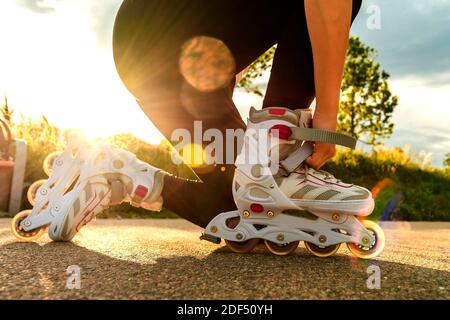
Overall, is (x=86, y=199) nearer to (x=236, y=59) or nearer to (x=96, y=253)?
(x=96, y=253)

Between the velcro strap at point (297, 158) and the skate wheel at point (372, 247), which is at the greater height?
the velcro strap at point (297, 158)

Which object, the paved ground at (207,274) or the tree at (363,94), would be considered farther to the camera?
the tree at (363,94)

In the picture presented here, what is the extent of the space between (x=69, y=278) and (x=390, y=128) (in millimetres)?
13823

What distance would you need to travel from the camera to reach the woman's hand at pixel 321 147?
1454 mm

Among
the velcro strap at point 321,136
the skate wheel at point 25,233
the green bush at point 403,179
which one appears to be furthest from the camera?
the green bush at point 403,179

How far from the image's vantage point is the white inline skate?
4.76ft

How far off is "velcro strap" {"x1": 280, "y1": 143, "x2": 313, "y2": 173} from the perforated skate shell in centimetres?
53

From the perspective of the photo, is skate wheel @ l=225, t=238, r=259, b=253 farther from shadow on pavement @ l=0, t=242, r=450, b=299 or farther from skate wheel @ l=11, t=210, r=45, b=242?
skate wheel @ l=11, t=210, r=45, b=242

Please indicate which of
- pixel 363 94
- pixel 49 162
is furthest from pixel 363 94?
pixel 49 162

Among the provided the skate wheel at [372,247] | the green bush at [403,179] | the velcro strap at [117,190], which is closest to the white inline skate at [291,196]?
the skate wheel at [372,247]

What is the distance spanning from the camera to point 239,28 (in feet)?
5.20

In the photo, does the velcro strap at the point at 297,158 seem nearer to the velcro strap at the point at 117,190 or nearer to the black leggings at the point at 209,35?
the black leggings at the point at 209,35

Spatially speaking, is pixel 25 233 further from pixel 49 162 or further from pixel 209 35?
pixel 209 35

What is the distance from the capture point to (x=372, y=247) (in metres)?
1.49
